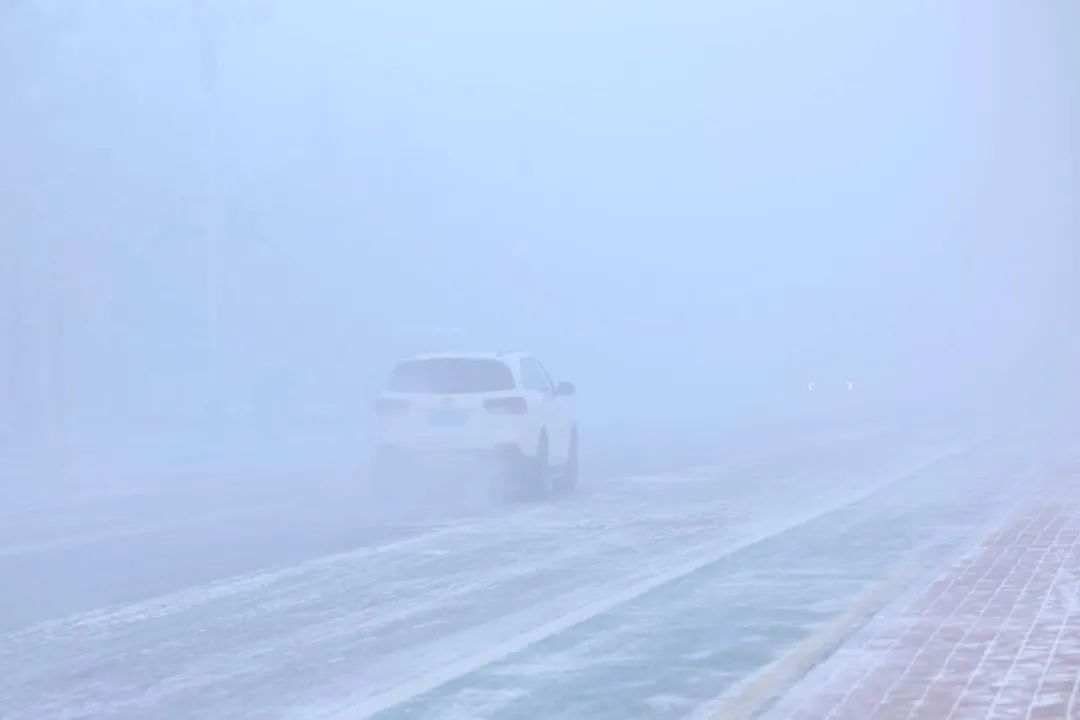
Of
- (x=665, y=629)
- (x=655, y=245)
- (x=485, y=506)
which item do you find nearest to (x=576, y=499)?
(x=485, y=506)

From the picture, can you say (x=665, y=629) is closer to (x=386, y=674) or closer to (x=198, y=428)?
(x=386, y=674)

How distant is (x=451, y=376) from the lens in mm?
21844

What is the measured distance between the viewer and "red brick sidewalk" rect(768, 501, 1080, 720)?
8961 mm

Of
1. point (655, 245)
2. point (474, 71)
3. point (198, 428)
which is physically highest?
point (474, 71)

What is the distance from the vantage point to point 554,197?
9069 cm

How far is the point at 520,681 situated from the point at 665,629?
1.98m

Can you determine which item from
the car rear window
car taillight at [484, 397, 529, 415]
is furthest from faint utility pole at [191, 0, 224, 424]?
car taillight at [484, 397, 529, 415]

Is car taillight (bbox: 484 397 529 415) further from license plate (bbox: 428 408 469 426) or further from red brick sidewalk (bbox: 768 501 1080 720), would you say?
red brick sidewalk (bbox: 768 501 1080 720)

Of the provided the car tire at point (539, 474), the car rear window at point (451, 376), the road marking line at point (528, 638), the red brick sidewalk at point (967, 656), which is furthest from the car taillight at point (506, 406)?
the red brick sidewalk at point (967, 656)

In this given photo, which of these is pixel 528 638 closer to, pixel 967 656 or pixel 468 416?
pixel 967 656

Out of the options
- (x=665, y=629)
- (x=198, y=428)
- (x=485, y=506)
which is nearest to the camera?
(x=665, y=629)

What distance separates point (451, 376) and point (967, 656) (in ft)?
39.6

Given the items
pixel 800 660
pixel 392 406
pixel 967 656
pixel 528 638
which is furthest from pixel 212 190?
pixel 967 656

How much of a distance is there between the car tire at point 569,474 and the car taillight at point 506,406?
2.21m
